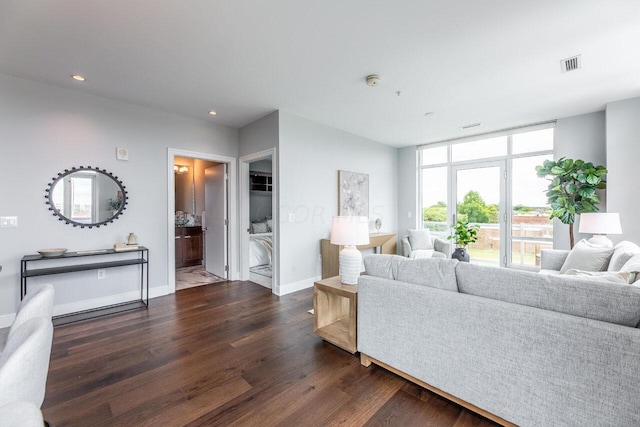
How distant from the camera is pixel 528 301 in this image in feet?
4.75

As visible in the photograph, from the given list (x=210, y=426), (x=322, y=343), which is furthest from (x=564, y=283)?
(x=210, y=426)

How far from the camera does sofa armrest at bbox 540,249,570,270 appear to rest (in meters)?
3.49

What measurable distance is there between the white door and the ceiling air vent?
4512 millimetres

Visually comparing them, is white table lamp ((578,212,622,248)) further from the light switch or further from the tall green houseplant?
the light switch

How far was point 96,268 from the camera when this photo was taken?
10.1ft

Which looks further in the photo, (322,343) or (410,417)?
(322,343)

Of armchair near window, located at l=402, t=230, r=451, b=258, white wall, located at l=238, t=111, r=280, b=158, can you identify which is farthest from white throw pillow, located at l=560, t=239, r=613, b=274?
white wall, located at l=238, t=111, r=280, b=158

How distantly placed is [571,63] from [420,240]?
3.23m

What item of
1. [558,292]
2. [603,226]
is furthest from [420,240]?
[558,292]

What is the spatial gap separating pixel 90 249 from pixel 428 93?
14.9 feet

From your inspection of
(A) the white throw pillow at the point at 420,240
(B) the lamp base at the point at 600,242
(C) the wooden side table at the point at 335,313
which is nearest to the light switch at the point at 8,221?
(C) the wooden side table at the point at 335,313

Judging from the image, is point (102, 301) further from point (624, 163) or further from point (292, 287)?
point (624, 163)

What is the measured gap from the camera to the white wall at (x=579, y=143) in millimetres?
4098

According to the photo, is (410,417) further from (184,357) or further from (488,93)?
A: (488,93)
